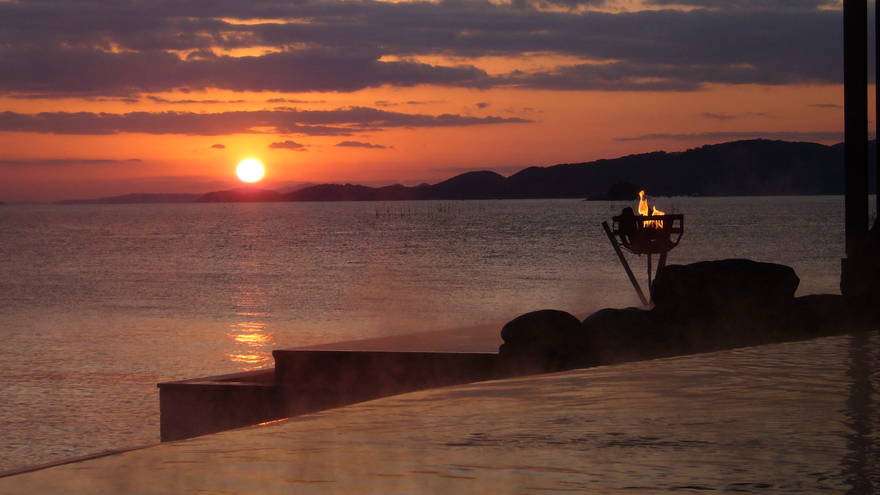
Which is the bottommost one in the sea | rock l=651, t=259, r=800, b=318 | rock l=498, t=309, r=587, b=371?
the sea

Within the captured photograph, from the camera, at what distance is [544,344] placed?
878 centimetres

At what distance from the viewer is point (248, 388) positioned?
1008 centimetres

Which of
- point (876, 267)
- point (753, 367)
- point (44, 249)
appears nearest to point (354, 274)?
point (876, 267)

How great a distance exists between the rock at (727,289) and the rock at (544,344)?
119 centimetres

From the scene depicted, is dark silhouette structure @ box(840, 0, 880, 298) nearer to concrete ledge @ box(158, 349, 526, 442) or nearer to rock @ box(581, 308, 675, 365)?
rock @ box(581, 308, 675, 365)

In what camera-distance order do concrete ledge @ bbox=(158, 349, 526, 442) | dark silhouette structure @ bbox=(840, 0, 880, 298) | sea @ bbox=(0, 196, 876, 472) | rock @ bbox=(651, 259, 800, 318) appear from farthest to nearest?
sea @ bbox=(0, 196, 876, 472) → dark silhouette structure @ bbox=(840, 0, 880, 298) → rock @ bbox=(651, 259, 800, 318) → concrete ledge @ bbox=(158, 349, 526, 442)

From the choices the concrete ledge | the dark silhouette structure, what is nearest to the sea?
the concrete ledge

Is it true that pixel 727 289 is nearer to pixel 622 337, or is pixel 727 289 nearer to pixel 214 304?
pixel 622 337

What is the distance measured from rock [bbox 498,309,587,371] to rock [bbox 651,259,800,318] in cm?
119

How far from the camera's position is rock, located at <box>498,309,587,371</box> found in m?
8.73

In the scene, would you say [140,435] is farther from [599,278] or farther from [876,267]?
[599,278]

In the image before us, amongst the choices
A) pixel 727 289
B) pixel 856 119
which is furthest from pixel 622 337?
pixel 856 119

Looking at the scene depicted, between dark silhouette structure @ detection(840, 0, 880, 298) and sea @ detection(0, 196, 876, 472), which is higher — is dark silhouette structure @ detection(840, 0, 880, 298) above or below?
above

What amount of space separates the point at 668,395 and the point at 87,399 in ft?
43.9
